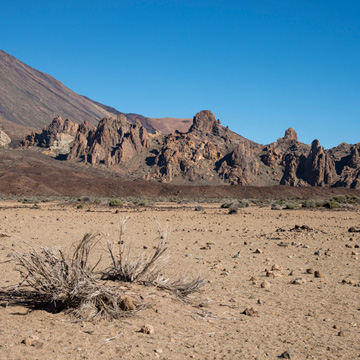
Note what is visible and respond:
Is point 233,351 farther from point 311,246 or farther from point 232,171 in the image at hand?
point 232,171

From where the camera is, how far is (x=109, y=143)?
115 meters

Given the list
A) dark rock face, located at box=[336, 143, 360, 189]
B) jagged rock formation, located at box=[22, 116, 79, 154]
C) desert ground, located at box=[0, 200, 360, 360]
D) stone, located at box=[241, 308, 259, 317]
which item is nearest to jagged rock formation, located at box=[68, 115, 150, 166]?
jagged rock formation, located at box=[22, 116, 79, 154]

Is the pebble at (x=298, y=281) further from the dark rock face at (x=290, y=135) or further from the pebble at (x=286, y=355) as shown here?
the dark rock face at (x=290, y=135)

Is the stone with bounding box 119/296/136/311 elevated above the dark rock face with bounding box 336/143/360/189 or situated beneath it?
situated beneath

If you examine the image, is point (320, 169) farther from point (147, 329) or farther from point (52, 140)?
point (147, 329)

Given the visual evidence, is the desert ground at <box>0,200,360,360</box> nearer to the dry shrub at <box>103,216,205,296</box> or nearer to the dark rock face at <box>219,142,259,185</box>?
the dry shrub at <box>103,216,205,296</box>

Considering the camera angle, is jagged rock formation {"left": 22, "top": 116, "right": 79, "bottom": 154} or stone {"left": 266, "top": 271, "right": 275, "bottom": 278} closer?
stone {"left": 266, "top": 271, "right": 275, "bottom": 278}

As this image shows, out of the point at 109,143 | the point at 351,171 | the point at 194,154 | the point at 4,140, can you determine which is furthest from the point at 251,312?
the point at 4,140

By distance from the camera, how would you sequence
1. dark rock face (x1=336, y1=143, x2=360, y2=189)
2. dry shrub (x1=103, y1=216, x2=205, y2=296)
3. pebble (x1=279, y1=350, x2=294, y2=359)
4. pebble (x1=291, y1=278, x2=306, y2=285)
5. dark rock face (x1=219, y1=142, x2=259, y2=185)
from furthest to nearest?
dark rock face (x1=219, y1=142, x2=259, y2=185)
dark rock face (x1=336, y1=143, x2=360, y2=189)
pebble (x1=291, y1=278, x2=306, y2=285)
dry shrub (x1=103, y1=216, x2=205, y2=296)
pebble (x1=279, y1=350, x2=294, y2=359)

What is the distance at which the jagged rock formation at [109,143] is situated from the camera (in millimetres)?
110000

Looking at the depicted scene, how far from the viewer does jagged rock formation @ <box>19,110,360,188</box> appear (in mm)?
103062

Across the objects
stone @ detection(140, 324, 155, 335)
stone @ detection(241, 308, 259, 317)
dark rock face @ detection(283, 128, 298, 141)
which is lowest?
stone @ detection(140, 324, 155, 335)

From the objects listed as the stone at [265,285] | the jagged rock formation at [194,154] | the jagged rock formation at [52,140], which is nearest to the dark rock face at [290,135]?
the jagged rock formation at [194,154]

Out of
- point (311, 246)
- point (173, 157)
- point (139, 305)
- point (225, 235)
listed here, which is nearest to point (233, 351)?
point (139, 305)
